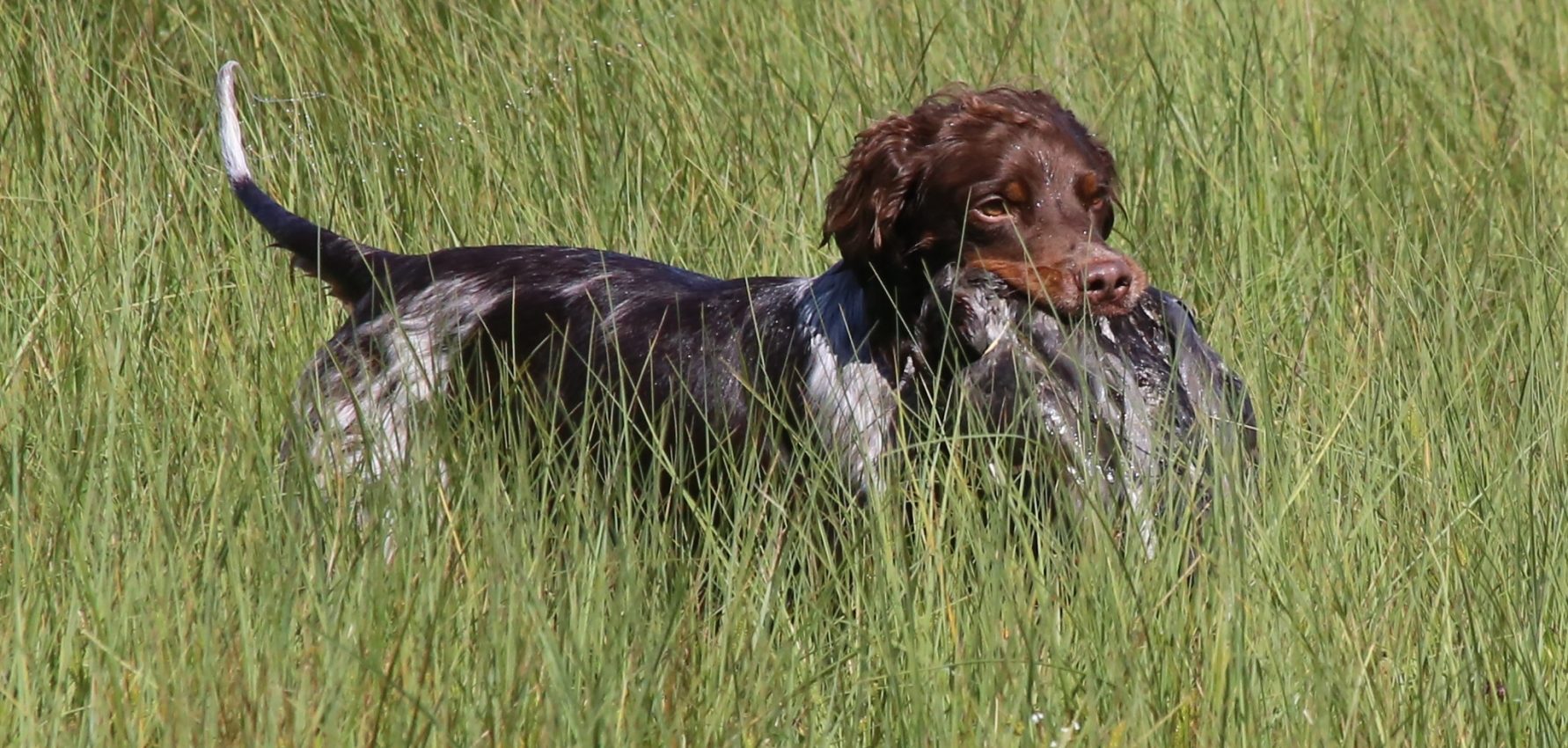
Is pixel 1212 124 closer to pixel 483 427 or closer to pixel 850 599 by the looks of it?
pixel 483 427

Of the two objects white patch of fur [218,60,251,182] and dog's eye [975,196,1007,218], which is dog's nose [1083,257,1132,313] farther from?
white patch of fur [218,60,251,182]

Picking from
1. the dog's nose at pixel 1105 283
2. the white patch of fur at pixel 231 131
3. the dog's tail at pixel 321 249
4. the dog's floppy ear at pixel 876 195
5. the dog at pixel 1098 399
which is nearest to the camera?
the dog at pixel 1098 399

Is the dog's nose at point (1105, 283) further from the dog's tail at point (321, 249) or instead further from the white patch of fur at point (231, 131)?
the white patch of fur at point (231, 131)

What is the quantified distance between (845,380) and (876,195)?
348mm

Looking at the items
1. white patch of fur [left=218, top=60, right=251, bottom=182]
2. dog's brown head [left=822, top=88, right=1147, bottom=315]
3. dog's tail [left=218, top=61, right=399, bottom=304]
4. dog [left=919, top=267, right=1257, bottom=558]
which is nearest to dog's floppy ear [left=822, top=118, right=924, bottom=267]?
dog's brown head [left=822, top=88, right=1147, bottom=315]

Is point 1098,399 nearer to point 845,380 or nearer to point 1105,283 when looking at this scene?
point 1105,283

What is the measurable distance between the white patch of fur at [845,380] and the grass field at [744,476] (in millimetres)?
178

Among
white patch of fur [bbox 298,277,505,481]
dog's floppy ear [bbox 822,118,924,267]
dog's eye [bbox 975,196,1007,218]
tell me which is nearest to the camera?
dog's eye [bbox 975,196,1007,218]

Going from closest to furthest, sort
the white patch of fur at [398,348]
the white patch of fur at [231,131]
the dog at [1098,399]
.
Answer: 1. the dog at [1098,399]
2. the white patch of fur at [398,348]
3. the white patch of fur at [231,131]

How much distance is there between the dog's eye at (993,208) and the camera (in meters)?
3.61

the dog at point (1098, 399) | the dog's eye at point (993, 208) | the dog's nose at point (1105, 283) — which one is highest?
the dog's eye at point (993, 208)

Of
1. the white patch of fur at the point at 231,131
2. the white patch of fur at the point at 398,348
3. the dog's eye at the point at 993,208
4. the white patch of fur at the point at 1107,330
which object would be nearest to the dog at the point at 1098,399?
the white patch of fur at the point at 1107,330

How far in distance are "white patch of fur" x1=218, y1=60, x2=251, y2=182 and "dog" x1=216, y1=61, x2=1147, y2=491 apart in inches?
13.2

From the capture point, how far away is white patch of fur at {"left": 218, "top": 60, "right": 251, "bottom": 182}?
4625 millimetres
